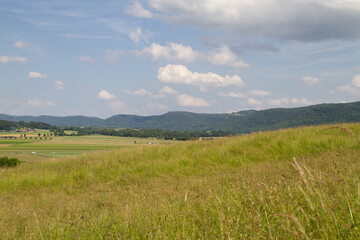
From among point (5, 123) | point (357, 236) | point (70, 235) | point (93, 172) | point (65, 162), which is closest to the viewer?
point (357, 236)

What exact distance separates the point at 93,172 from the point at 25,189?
2529 millimetres

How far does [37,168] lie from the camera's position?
1298cm

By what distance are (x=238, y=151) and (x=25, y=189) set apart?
28.5 ft

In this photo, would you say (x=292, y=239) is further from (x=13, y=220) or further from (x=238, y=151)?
(x=238, y=151)

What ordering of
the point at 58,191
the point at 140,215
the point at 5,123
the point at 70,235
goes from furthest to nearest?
the point at 5,123
the point at 58,191
the point at 140,215
the point at 70,235

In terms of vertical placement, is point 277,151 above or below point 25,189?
above

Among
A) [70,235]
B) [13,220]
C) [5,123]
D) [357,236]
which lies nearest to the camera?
[357,236]

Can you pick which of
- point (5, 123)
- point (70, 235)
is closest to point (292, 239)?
point (70, 235)

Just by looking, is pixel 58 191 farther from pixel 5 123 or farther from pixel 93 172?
pixel 5 123

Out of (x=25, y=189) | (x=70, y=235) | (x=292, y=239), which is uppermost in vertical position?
(x=292, y=239)

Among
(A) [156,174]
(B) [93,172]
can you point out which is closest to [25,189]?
(B) [93,172]

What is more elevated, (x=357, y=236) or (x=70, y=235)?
(x=357, y=236)

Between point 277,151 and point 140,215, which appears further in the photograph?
point 277,151

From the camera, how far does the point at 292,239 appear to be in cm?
218
